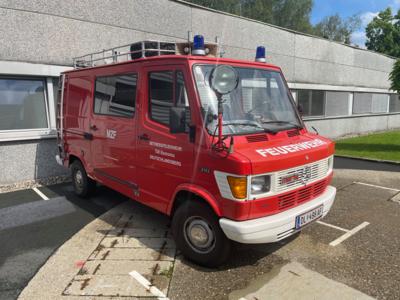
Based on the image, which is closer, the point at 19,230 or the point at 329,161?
the point at 329,161

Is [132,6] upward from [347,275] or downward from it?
upward

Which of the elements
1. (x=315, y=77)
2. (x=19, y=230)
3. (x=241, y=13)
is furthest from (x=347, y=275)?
(x=241, y=13)

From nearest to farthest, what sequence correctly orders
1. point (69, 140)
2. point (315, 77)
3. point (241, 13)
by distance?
point (69, 140)
point (315, 77)
point (241, 13)

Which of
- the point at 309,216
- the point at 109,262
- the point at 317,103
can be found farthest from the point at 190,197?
the point at 317,103

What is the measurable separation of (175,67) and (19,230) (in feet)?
11.6

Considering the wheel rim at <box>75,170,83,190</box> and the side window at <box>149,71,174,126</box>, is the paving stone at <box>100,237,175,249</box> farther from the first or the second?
the wheel rim at <box>75,170,83,190</box>

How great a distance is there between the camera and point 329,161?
441 centimetres

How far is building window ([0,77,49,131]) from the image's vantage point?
6.96 meters

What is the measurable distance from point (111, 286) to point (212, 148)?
6.05 feet

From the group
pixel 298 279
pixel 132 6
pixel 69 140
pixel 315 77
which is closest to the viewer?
pixel 298 279

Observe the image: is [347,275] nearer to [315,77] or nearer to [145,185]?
[145,185]

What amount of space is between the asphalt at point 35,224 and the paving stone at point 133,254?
687 millimetres

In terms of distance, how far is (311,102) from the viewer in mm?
13992

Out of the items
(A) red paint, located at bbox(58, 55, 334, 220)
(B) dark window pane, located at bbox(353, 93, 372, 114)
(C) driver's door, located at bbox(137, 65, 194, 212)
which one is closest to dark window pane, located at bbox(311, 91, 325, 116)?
(B) dark window pane, located at bbox(353, 93, 372, 114)
